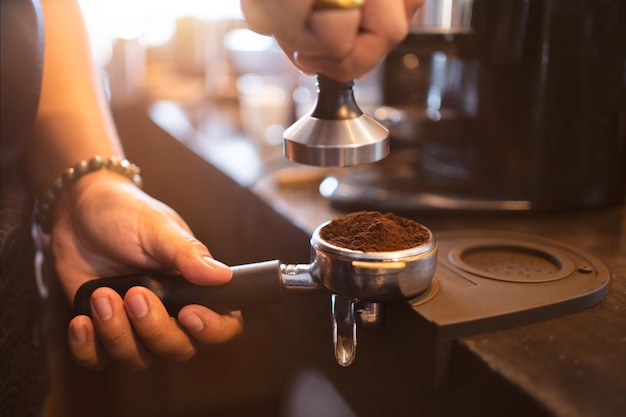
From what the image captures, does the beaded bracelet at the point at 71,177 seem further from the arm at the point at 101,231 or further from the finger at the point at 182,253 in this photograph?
the finger at the point at 182,253

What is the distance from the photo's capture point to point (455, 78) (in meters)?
0.79

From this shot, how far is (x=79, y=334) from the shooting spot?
1.69 ft

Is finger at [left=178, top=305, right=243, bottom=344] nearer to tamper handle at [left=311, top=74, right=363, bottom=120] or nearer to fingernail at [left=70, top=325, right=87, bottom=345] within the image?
fingernail at [left=70, top=325, right=87, bottom=345]

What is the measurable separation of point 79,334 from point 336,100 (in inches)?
11.6

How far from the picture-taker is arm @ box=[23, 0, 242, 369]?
1.68 ft

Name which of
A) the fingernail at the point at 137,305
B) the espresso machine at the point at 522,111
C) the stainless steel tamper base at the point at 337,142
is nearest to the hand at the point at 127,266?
the fingernail at the point at 137,305

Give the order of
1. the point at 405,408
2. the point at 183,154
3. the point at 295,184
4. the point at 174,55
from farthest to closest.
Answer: the point at 174,55 < the point at 183,154 < the point at 295,184 < the point at 405,408

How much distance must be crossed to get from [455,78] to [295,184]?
0.26m

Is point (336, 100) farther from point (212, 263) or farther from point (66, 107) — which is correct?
point (66, 107)

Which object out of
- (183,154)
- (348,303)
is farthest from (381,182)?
(183,154)

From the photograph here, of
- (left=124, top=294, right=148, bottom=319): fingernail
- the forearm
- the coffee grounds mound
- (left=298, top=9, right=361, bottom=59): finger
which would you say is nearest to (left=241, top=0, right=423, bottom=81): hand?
(left=298, top=9, right=361, bottom=59): finger

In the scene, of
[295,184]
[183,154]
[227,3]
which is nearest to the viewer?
[295,184]

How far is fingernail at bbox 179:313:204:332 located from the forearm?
0.26 meters

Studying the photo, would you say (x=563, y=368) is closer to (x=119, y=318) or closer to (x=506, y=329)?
(x=506, y=329)
